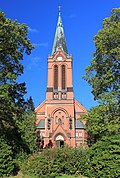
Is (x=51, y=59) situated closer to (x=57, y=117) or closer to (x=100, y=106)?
A: (x=57, y=117)

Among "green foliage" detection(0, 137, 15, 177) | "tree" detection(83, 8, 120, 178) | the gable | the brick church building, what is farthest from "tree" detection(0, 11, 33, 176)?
the gable

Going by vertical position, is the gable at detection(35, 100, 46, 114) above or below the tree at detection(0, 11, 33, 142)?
above

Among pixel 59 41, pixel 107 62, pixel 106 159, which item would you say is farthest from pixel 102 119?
pixel 59 41

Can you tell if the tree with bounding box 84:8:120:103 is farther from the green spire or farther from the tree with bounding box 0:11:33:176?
the green spire

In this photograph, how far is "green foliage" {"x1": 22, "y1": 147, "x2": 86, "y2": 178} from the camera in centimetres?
1667

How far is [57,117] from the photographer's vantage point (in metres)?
53.9

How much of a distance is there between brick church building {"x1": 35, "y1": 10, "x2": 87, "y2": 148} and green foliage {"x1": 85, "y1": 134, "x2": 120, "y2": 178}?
3380 cm

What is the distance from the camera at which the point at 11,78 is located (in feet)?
53.9

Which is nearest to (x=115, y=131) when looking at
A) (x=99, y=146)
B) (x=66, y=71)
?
(x=99, y=146)

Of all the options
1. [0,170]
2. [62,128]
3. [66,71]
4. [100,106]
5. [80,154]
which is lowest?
[0,170]

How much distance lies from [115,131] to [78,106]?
45.4 meters

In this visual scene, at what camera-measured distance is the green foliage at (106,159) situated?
14.6 metres

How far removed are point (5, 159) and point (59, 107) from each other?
123ft

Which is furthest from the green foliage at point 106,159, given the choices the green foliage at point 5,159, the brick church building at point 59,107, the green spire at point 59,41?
the green spire at point 59,41
